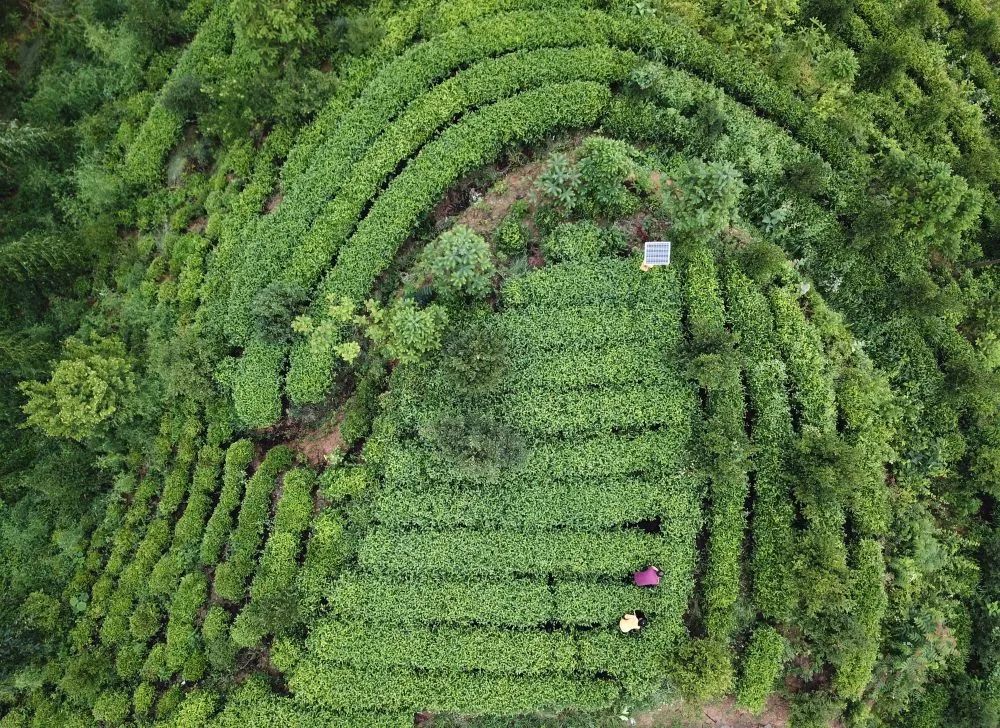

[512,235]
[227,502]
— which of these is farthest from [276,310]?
[512,235]

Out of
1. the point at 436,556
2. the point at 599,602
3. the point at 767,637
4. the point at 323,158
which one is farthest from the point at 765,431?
the point at 323,158

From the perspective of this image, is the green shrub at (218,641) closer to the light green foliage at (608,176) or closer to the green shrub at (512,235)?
the green shrub at (512,235)

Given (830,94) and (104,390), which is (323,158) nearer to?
(104,390)

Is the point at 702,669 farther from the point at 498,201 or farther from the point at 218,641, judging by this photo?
the point at 498,201

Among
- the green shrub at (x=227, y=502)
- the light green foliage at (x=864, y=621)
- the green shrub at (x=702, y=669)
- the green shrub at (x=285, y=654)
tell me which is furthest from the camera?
the green shrub at (x=227, y=502)

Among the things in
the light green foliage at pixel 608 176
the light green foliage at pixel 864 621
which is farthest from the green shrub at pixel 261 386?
the light green foliage at pixel 864 621
